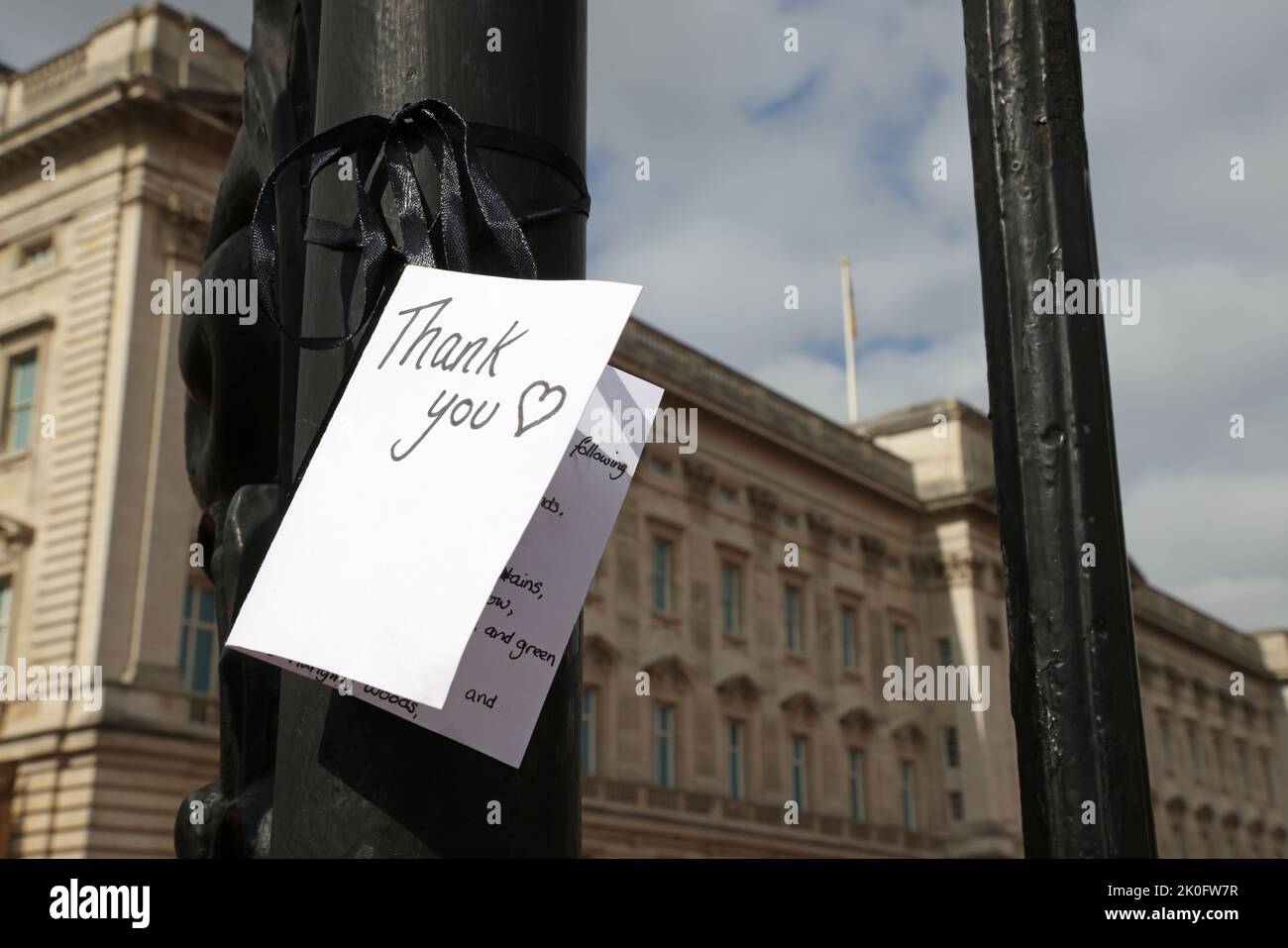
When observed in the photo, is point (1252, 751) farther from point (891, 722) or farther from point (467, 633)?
point (467, 633)

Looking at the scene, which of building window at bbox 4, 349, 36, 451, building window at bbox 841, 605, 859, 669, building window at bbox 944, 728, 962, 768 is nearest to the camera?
building window at bbox 4, 349, 36, 451

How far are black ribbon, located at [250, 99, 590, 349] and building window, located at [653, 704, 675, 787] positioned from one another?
3225cm

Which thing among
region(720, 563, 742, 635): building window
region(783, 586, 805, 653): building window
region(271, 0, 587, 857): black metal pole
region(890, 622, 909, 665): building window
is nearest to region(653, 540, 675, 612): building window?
region(720, 563, 742, 635): building window

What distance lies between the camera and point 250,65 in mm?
2186

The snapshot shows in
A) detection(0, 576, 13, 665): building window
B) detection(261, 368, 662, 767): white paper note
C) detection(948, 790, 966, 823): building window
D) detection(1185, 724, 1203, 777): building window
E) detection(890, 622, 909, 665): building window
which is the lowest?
detection(261, 368, 662, 767): white paper note

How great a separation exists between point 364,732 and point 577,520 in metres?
0.27

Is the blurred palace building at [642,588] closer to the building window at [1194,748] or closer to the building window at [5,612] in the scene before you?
the building window at [5,612]

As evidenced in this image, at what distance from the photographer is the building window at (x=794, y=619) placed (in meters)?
39.0

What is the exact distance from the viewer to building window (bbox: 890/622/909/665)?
4272cm

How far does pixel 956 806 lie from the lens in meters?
42.8

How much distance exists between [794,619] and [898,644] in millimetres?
4889

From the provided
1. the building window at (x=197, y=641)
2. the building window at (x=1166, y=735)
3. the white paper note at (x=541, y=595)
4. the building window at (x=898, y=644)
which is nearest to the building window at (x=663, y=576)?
the building window at (x=898, y=644)

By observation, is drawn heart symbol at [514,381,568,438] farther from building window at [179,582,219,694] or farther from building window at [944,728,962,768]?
building window at [944,728,962,768]

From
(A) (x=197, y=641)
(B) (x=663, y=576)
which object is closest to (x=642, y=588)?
(B) (x=663, y=576)
